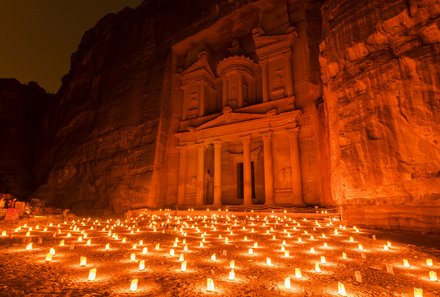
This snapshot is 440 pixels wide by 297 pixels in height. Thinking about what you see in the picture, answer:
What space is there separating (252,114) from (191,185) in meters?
7.07

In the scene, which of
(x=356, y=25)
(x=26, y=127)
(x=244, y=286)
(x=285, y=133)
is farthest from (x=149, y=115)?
(x=26, y=127)

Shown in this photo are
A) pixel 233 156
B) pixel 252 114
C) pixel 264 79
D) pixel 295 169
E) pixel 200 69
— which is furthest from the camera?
pixel 200 69

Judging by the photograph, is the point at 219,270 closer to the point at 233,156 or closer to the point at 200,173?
the point at 200,173

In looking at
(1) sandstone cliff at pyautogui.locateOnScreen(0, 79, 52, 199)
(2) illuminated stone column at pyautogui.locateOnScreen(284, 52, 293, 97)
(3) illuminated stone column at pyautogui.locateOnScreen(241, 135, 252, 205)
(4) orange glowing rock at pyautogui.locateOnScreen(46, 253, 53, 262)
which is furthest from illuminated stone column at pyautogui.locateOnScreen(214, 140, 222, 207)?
(1) sandstone cliff at pyautogui.locateOnScreen(0, 79, 52, 199)

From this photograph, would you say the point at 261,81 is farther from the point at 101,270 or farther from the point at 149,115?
the point at 101,270

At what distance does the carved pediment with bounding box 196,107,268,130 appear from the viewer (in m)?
17.4

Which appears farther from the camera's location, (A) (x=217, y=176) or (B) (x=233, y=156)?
(B) (x=233, y=156)

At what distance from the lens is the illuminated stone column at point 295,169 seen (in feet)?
47.7

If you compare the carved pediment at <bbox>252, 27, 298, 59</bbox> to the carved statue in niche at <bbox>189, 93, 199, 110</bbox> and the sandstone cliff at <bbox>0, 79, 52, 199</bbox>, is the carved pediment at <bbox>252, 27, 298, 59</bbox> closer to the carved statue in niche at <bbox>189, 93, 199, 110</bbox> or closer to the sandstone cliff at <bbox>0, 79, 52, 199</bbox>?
the carved statue in niche at <bbox>189, 93, 199, 110</bbox>

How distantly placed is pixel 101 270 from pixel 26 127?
36.8 m

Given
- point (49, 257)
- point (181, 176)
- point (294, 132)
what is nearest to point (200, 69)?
point (181, 176)

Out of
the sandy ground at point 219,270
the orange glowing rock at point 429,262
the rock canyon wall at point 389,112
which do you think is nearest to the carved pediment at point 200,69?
the rock canyon wall at point 389,112

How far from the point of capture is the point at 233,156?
66.7 feet

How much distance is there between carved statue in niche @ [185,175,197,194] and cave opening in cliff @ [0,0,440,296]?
0.11 m
